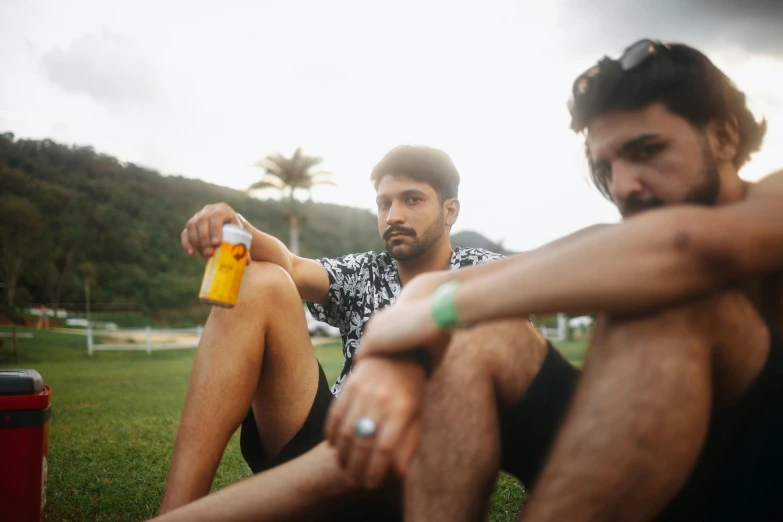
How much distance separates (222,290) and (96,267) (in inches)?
1709

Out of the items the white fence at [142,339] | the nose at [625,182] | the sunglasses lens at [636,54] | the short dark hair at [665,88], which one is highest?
the sunglasses lens at [636,54]

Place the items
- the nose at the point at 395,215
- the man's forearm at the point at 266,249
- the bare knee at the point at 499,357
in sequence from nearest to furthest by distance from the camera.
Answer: the bare knee at the point at 499,357, the man's forearm at the point at 266,249, the nose at the point at 395,215

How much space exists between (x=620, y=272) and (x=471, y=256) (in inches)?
72.8

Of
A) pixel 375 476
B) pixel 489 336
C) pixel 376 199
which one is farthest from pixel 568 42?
pixel 375 476

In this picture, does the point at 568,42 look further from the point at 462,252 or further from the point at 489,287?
the point at 489,287

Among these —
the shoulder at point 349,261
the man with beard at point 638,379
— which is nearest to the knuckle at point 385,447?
the man with beard at point 638,379

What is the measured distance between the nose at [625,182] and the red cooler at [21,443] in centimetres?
187

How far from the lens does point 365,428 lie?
101cm

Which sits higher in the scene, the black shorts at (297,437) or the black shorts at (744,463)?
the black shorts at (744,463)

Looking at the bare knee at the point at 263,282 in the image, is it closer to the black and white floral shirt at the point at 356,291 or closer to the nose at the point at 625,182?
the black and white floral shirt at the point at 356,291

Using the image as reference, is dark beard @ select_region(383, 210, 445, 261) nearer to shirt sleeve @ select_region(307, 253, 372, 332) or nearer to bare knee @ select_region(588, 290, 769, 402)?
shirt sleeve @ select_region(307, 253, 372, 332)

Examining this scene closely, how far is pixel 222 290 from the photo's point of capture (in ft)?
5.34

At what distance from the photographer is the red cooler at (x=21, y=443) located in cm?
185

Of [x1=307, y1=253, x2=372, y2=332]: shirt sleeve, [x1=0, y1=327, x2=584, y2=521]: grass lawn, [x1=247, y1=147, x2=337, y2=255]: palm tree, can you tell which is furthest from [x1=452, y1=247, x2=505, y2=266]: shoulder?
[x1=247, y1=147, x2=337, y2=255]: palm tree
